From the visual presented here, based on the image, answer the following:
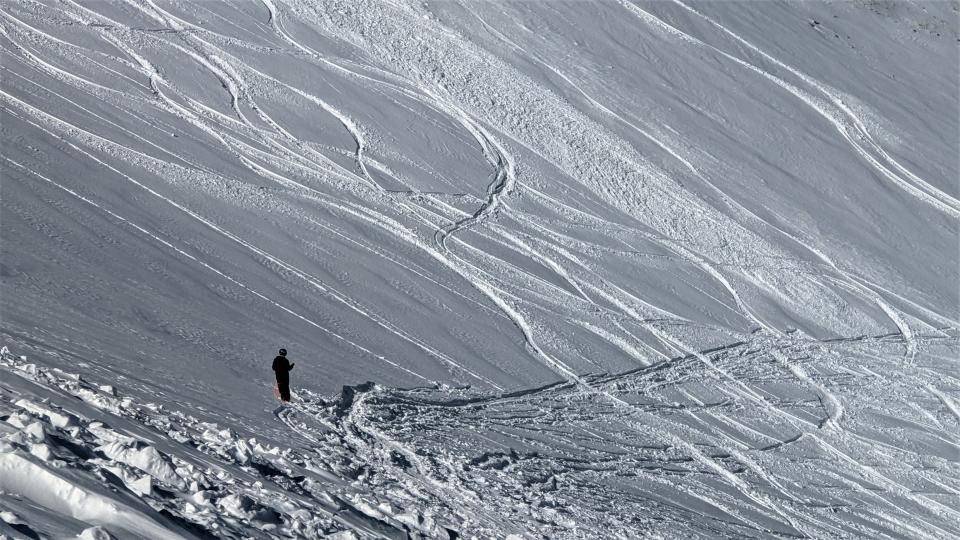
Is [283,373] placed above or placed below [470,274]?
below

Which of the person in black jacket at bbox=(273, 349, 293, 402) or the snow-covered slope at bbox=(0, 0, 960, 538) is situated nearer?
the snow-covered slope at bbox=(0, 0, 960, 538)

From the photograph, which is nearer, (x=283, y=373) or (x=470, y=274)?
(x=283, y=373)

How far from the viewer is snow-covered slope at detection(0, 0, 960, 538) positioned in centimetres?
860

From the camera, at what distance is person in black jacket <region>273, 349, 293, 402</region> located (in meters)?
9.66

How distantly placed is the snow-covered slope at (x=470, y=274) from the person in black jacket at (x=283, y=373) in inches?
8.7

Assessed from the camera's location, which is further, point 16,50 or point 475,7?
point 475,7

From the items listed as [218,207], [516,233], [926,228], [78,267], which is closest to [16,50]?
[218,207]

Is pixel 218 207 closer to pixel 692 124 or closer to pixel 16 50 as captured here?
pixel 16 50

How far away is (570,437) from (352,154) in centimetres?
698

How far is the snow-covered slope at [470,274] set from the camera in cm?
860

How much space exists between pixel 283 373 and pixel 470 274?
5.85 meters

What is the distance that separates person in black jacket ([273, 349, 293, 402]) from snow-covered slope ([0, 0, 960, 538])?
0.73 ft

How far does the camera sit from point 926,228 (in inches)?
855

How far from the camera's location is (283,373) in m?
9.71
